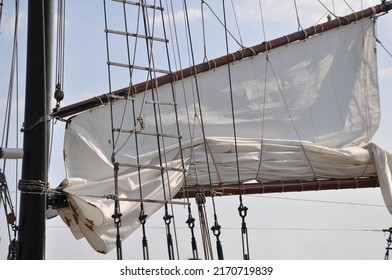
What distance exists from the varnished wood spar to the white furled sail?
4.0 inches

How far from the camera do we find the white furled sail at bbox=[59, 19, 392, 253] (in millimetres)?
13547

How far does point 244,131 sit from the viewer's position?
15.9 m

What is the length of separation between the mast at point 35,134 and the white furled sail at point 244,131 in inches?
68.3

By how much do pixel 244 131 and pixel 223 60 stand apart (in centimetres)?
Result: 114

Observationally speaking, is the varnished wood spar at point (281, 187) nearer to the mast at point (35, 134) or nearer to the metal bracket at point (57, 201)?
the metal bracket at point (57, 201)

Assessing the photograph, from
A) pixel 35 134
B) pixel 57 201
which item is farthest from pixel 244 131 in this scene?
pixel 35 134

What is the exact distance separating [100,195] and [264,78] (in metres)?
4.29

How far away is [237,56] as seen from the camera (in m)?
16.1

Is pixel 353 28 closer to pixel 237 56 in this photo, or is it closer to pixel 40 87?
pixel 237 56

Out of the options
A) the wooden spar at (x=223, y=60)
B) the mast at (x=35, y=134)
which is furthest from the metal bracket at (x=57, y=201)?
the mast at (x=35, y=134)

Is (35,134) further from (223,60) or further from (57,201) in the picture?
(223,60)

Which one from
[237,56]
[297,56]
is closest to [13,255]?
[237,56]

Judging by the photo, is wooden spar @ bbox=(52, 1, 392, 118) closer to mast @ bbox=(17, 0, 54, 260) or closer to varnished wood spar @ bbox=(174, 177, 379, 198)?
mast @ bbox=(17, 0, 54, 260)

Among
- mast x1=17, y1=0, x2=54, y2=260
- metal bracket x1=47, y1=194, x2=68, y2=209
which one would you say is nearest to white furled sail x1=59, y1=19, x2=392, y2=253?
metal bracket x1=47, y1=194, x2=68, y2=209
